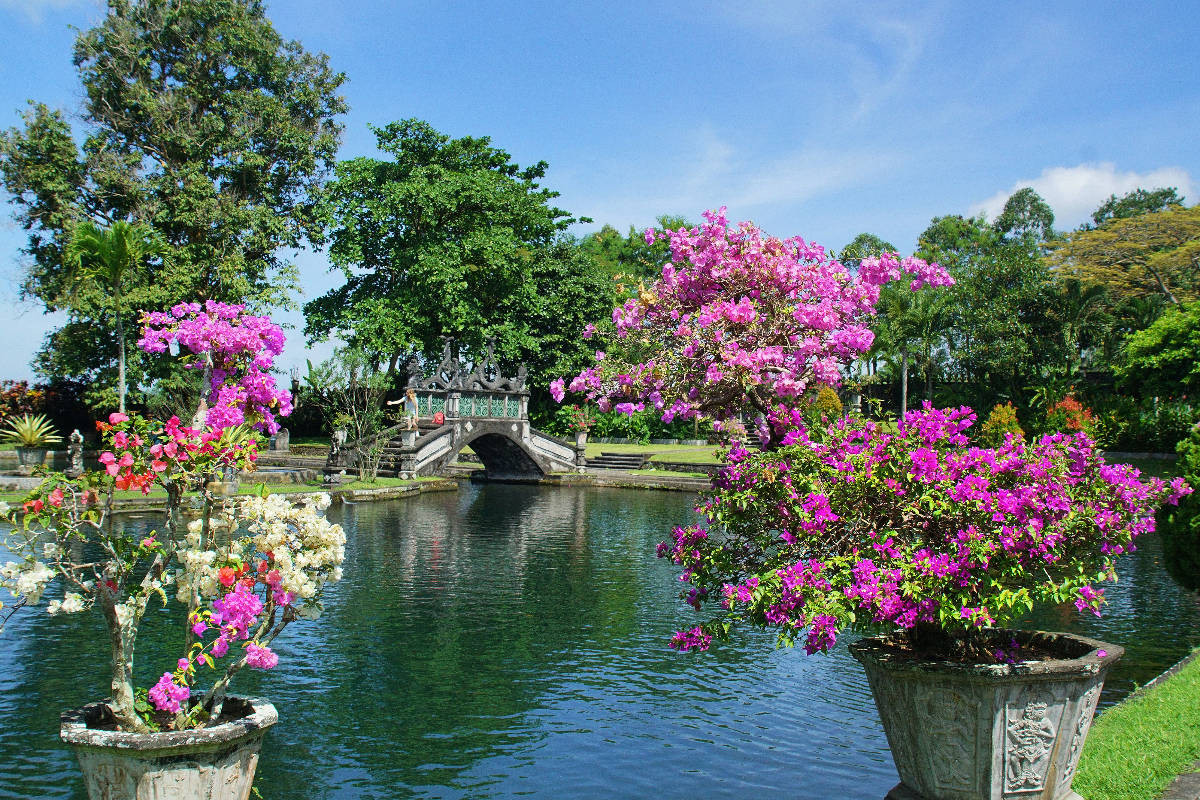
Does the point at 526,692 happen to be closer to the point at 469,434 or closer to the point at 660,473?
the point at 469,434

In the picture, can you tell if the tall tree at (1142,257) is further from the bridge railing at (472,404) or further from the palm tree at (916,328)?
the bridge railing at (472,404)

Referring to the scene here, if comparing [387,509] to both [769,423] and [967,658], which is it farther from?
[967,658]

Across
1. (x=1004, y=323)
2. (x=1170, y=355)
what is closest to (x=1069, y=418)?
(x=1170, y=355)

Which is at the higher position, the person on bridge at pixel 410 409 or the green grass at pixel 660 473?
the person on bridge at pixel 410 409

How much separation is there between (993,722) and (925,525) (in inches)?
49.9

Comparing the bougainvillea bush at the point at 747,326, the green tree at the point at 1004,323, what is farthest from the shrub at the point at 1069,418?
the bougainvillea bush at the point at 747,326

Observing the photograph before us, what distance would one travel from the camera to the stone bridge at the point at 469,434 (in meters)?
34.1

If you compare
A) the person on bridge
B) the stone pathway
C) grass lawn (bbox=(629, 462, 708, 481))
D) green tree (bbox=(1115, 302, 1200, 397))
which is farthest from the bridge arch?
the stone pathway

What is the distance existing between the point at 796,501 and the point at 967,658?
158 centimetres

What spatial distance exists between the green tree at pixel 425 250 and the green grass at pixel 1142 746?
34960 millimetres

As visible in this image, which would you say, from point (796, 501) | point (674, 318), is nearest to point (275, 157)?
point (674, 318)

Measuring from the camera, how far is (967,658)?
6203mm

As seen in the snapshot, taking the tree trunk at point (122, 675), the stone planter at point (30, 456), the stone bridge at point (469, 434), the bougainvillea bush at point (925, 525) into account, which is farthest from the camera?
the stone bridge at point (469, 434)

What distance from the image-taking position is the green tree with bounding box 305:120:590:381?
133ft
